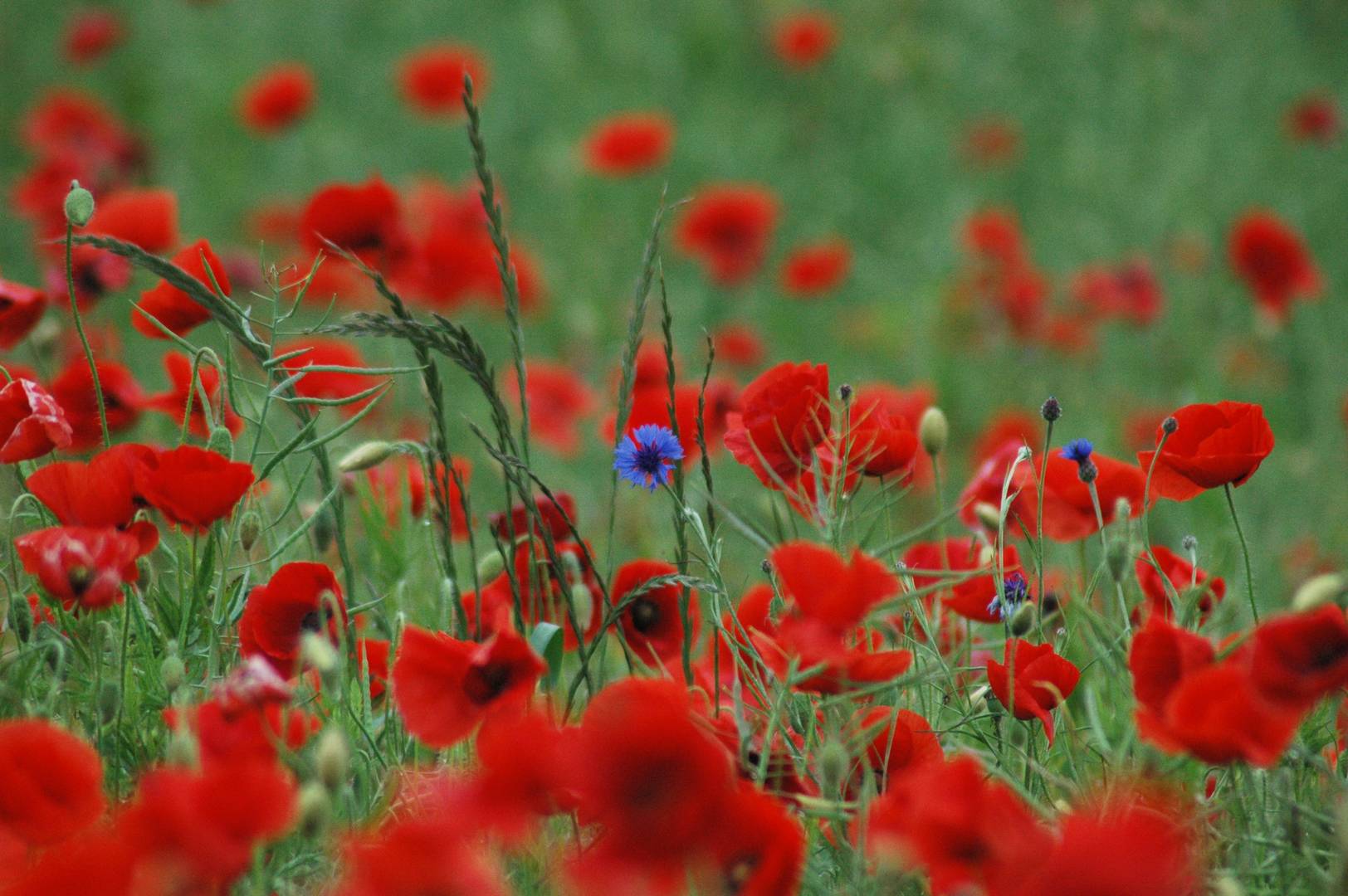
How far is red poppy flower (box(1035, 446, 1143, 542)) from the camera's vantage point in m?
1.00

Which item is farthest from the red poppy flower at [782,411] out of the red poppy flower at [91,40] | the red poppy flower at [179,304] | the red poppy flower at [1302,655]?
the red poppy flower at [91,40]

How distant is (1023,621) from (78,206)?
0.69 meters

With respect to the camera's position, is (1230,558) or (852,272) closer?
(1230,558)

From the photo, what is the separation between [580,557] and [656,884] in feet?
1.72

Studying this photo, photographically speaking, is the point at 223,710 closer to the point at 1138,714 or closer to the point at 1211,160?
the point at 1138,714

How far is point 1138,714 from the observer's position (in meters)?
0.65

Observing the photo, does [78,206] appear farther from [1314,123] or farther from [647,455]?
[1314,123]

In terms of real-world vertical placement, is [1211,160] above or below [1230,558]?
above

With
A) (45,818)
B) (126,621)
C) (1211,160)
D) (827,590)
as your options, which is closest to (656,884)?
(827,590)

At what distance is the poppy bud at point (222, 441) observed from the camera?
35.8 inches

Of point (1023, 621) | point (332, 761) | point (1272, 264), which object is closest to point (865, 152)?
point (1272, 264)

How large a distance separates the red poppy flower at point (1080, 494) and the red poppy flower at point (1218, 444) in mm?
93

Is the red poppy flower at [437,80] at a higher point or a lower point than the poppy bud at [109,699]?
higher

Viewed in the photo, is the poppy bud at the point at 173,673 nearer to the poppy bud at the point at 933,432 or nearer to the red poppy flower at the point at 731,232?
the poppy bud at the point at 933,432
